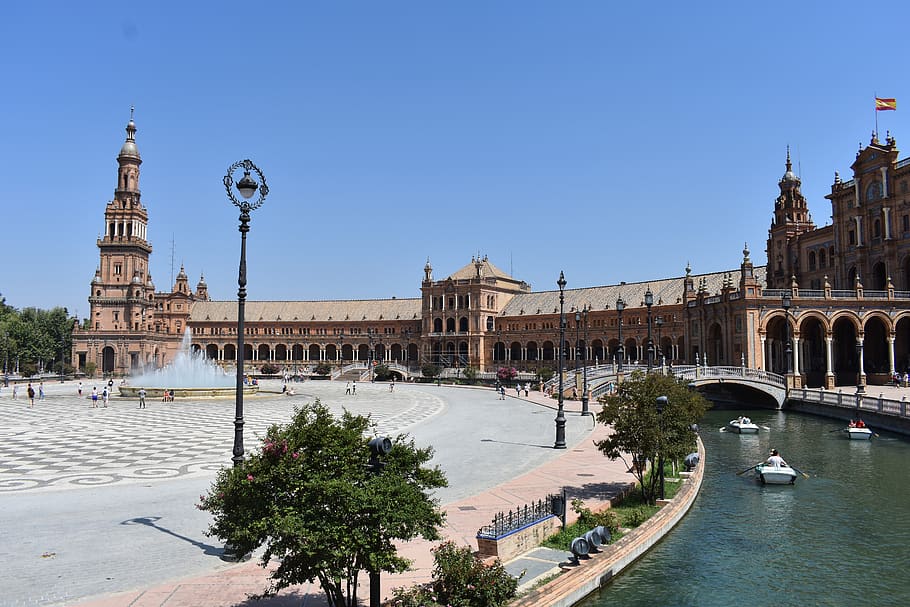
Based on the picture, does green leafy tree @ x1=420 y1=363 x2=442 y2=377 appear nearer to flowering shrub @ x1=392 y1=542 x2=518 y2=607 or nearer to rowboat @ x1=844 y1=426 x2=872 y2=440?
rowboat @ x1=844 y1=426 x2=872 y2=440

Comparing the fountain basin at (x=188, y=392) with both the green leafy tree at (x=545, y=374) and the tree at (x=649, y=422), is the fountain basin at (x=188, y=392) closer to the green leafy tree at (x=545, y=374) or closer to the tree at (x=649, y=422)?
the green leafy tree at (x=545, y=374)

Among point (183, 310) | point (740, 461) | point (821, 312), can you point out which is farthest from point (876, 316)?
point (183, 310)

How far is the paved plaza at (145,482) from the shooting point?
12.3 meters

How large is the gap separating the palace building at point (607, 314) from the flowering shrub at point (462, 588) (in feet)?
108

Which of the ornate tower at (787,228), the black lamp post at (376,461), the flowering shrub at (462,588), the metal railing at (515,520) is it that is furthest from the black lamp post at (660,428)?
the ornate tower at (787,228)

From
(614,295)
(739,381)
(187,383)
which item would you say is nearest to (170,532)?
(739,381)

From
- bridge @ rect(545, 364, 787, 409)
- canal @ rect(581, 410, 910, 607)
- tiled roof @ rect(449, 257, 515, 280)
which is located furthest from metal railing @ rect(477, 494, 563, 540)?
tiled roof @ rect(449, 257, 515, 280)

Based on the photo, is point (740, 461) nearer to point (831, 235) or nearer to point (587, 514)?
point (587, 514)

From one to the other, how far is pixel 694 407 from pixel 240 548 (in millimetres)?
14476

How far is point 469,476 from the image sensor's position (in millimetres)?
22062

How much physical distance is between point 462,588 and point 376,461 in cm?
240

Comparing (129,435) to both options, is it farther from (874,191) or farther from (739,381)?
(874,191)

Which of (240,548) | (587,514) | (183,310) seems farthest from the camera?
(183,310)

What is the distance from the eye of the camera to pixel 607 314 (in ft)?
333
